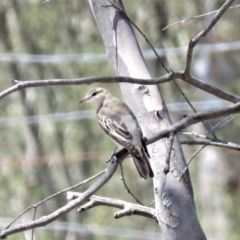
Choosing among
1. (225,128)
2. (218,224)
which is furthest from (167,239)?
(225,128)

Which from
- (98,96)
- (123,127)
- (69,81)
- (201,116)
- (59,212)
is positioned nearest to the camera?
(69,81)

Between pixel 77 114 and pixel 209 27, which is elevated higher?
pixel 77 114

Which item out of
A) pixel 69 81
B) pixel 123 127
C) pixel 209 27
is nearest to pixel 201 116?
pixel 209 27

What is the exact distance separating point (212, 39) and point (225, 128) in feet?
4.88

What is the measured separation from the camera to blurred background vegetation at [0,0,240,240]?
11188 mm

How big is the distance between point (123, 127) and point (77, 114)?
276 inches

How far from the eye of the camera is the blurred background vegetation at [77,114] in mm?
11188

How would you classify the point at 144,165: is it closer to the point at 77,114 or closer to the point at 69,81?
the point at 69,81

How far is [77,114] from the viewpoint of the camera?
11.2 metres

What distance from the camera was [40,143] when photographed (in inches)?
479

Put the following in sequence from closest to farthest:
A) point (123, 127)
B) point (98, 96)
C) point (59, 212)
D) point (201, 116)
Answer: point (59, 212) < point (201, 116) < point (123, 127) < point (98, 96)

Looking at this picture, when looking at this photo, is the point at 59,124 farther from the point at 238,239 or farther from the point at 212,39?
the point at 238,239

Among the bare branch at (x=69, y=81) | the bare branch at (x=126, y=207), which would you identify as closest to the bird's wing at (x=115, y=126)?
the bare branch at (x=126, y=207)

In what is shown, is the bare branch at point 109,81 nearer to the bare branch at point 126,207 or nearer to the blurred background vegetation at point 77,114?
the bare branch at point 126,207
